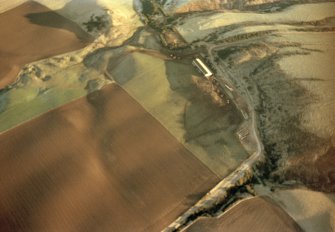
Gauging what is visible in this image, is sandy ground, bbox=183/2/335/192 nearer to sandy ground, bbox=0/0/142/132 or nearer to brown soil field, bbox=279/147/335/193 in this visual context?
brown soil field, bbox=279/147/335/193

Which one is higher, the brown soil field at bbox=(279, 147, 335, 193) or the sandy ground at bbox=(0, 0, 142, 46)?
the sandy ground at bbox=(0, 0, 142, 46)

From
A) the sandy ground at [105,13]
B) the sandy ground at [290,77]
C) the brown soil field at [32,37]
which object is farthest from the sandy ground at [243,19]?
the brown soil field at [32,37]

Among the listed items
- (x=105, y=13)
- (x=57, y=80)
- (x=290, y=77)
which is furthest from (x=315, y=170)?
(x=105, y=13)

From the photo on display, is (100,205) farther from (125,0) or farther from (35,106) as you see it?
(125,0)

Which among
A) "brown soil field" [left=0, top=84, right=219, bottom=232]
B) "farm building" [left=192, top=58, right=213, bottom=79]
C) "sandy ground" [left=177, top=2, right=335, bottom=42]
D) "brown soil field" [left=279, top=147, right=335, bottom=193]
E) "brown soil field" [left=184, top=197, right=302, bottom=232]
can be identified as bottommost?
"brown soil field" [left=184, top=197, right=302, bottom=232]

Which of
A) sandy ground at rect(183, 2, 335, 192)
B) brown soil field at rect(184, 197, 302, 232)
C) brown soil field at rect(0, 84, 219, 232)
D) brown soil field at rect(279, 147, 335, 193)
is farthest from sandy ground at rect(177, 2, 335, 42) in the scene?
brown soil field at rect(184, 197, 302, 232)

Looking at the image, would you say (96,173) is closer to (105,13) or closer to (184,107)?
(184,107)
